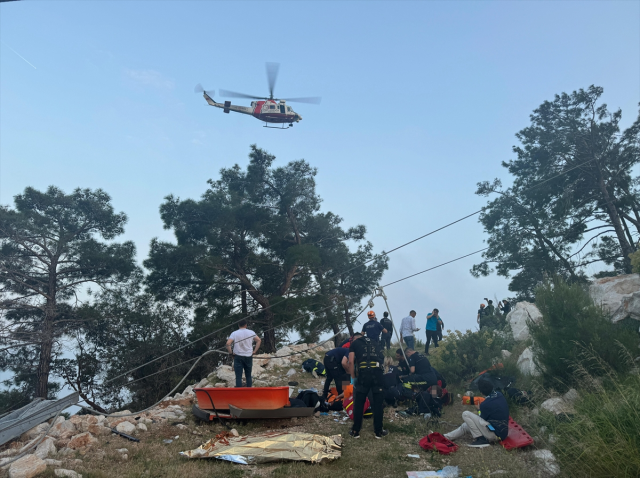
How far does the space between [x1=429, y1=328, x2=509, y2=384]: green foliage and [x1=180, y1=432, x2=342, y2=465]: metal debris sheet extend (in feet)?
20.6

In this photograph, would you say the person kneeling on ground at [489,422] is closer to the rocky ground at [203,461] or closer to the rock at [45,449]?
the rocky ground at [203,461]

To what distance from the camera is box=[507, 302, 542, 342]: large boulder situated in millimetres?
14068

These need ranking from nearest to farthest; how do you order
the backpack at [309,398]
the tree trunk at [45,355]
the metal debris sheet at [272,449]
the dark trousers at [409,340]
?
the metal debris sheet at [272,449] < the backpack at [309,398] < the dark trousers at [409,340] < the tree trunk at [45,355]

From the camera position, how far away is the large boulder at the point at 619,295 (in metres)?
10.3

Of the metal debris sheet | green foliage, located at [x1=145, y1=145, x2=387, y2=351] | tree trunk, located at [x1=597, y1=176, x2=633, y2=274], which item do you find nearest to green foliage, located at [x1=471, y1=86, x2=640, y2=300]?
tree trunk, located at [x1=597, y1=176, x2=633, y2=274]

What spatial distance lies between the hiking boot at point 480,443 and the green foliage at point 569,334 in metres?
2.80

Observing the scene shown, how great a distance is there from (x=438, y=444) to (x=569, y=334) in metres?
4.25

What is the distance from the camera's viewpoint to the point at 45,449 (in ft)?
19.5

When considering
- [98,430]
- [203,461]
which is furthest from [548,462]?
[98,430]

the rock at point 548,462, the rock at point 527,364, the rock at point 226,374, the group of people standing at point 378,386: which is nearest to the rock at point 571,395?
the group of people standing at point 378,386

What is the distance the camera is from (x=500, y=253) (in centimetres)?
2167

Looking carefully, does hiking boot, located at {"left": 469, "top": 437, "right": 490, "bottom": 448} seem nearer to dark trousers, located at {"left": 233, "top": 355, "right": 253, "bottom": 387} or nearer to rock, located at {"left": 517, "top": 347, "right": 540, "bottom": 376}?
rock, located at {"left": 517, "top": 347, "right": 540, "bottom": 376}

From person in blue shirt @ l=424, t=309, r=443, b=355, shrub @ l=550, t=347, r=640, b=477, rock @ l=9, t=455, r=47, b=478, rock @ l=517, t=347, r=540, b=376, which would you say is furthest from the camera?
person in blue shirt @ l=424, t=309, r=443, b=355

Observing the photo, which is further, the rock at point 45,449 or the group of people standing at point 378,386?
the group of people standing at point 378,386
